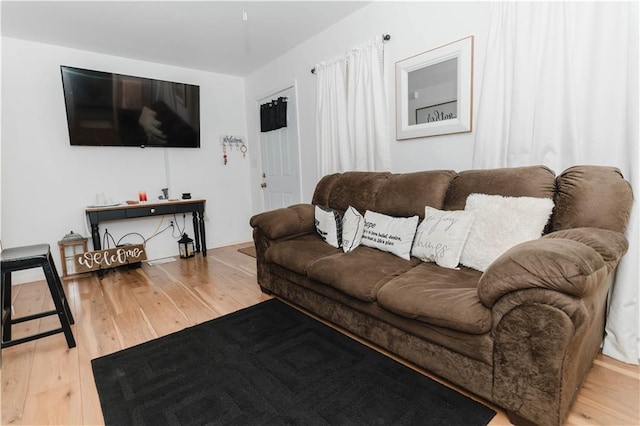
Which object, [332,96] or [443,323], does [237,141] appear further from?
[443,323]

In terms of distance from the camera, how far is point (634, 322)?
164cm

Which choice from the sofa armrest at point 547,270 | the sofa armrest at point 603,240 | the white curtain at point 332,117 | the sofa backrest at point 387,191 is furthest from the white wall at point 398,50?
the sofa armrest at point 547,270

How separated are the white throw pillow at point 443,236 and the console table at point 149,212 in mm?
2984

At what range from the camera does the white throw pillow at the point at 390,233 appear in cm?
204

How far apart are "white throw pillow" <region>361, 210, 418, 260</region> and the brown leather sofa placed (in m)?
0.07

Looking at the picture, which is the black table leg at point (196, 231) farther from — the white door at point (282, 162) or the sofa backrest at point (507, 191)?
the sofa backrest at point (507, 191)

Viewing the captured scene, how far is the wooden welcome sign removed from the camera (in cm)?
327

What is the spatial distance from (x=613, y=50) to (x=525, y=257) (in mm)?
1318

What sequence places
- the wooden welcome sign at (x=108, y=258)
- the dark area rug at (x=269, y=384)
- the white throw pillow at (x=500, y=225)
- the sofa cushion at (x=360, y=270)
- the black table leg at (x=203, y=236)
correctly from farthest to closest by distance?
the black table leg at (x=203, y=236), the wooden welcome sign at (x=108, y=258), the sofa cushion at (x=360, y=270), the white throw pillow at (x=500, y=225), the dark area rug at (x=269, y=384)

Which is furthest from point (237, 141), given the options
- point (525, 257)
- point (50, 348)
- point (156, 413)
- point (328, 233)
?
point (525, 257)

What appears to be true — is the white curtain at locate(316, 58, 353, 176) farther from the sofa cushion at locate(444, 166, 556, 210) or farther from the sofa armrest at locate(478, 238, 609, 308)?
the sofa armrest at locate(478, 238, 609, 308)

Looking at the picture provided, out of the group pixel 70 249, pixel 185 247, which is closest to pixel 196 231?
pixel 185 247

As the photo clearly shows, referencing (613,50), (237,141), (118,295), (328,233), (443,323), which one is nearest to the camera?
(443,323)

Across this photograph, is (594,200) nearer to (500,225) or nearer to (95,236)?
(500,225)
